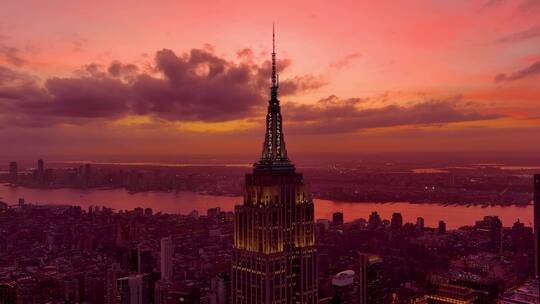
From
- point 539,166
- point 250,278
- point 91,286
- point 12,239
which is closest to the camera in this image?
point 250,278

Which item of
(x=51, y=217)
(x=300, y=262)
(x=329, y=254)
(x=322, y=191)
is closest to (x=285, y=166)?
(x=300, y=262)

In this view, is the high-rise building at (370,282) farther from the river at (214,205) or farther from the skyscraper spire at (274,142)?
the skyscraper spire at (274,142)

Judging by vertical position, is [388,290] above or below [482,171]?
below

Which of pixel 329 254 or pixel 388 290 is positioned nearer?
pixel 388 290

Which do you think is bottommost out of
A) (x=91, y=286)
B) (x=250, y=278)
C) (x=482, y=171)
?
(x=91, y=286)

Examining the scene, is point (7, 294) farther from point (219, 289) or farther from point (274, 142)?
point (274, 142)

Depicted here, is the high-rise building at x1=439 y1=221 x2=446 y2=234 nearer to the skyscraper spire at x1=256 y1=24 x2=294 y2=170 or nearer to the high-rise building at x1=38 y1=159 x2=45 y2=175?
the skyscraper spire at x1=256 y1=24 x2=294 y2=170

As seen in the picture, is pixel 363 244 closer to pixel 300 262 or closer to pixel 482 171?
pixel 482 171

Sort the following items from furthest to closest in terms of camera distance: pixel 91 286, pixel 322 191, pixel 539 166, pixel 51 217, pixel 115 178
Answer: pixel 115 178
pixel 51 217
pixel 322 191
pixel 91 286
pixel 539 166
